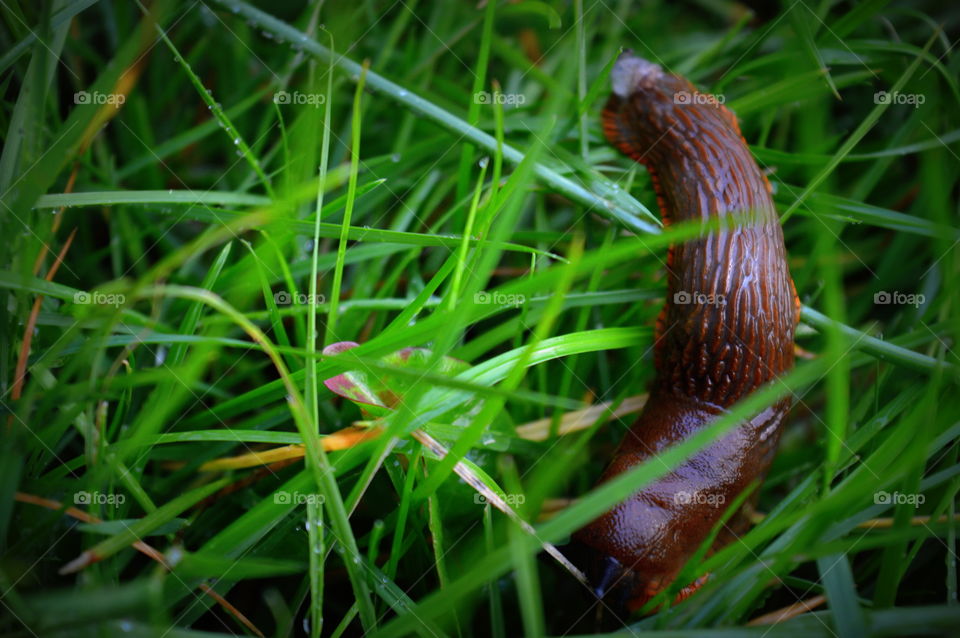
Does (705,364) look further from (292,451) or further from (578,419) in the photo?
(292,451)

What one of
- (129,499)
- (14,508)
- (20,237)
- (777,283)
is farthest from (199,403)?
(777,283)

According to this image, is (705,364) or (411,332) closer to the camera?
(411,332)

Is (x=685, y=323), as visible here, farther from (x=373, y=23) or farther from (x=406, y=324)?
(x=373, y=23)

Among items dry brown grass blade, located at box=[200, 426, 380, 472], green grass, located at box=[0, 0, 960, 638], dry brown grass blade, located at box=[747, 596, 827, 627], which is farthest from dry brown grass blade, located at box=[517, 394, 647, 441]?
dry brown grass blade, located at box=[747, 596, 827, 627]

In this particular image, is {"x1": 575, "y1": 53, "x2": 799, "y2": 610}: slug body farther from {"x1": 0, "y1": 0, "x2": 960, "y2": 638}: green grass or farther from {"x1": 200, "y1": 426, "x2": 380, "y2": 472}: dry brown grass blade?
{"x1": 200, "y1": 426, "x2": 380, "y2": 472}: dry brown grass blade

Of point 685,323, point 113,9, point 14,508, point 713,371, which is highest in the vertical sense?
point 113,9

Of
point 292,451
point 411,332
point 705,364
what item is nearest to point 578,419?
point 705,364
